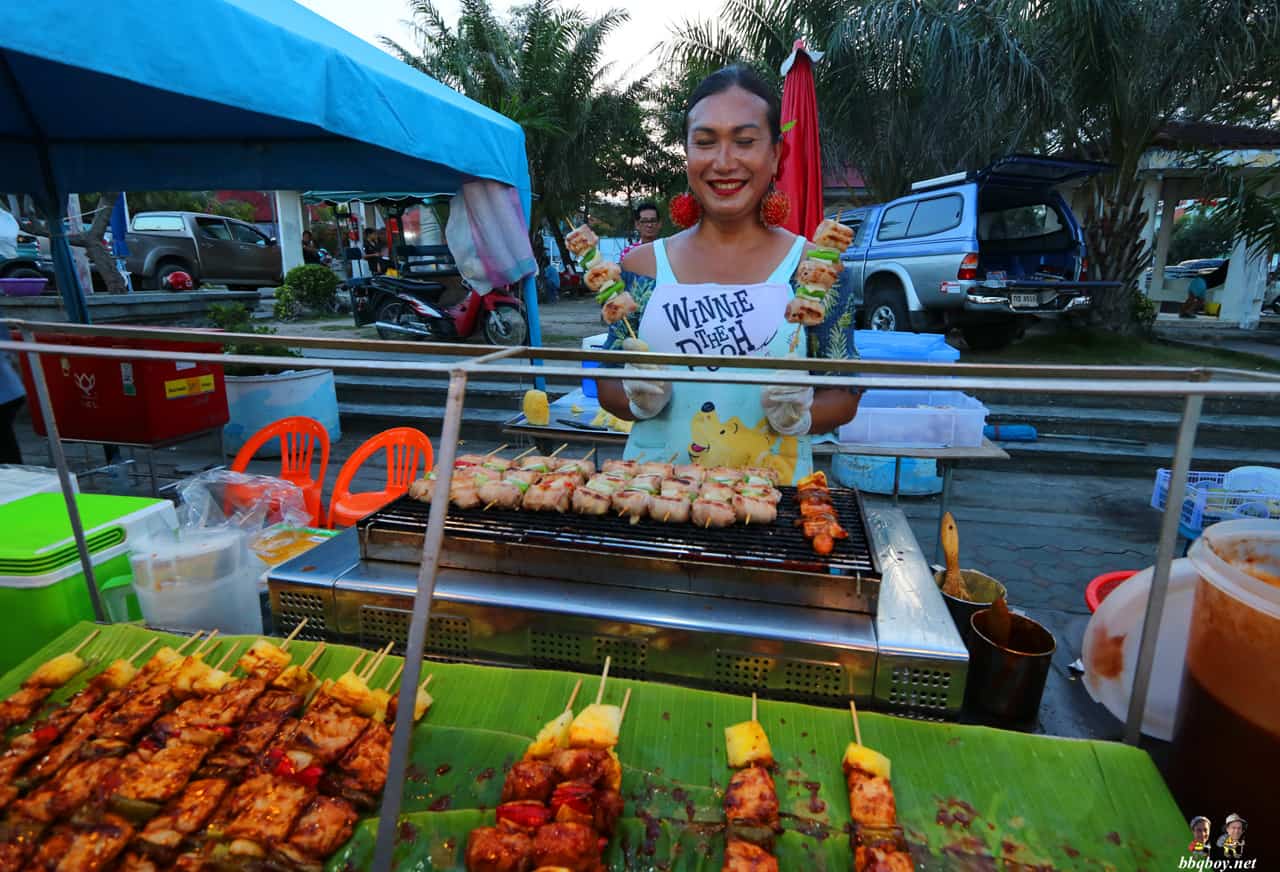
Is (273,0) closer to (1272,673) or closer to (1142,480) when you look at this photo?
(1272,673)

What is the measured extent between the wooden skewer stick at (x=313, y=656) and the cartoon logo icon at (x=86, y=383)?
5.23 m

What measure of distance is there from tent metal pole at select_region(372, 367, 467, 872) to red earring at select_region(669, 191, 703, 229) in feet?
7.53

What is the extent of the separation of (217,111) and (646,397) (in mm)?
4363

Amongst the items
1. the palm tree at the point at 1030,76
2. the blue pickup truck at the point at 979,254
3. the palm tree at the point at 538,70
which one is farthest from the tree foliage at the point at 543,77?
the blue pickup truck at the point at 979,254

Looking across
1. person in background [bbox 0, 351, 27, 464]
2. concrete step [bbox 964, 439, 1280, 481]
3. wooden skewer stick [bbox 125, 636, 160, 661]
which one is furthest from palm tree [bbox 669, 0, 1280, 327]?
person in background [bbox 0, 351, 27, 464]

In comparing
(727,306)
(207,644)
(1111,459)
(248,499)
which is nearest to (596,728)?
(207,644)

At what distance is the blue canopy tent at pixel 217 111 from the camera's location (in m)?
2.76

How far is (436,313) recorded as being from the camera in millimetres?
12297

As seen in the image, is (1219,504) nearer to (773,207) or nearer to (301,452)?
(773,207)

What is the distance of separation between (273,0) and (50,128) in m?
3.17

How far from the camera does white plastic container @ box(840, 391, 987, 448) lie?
5121 millimetres

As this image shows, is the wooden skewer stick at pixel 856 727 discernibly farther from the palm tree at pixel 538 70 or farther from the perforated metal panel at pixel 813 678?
the palm tree at pixel 538 70

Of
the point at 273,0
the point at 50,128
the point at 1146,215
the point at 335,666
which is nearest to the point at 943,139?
the point at 1146,215

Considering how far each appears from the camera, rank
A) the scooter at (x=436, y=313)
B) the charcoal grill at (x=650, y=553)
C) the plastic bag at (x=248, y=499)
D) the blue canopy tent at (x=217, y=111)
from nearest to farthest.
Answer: the charcoal grill at (x=650, y=553) < the blue canopy tent at (x=217, y=111) < the plastic bag at (x=248, y=499) < the scooter at (x=436, y=313)
